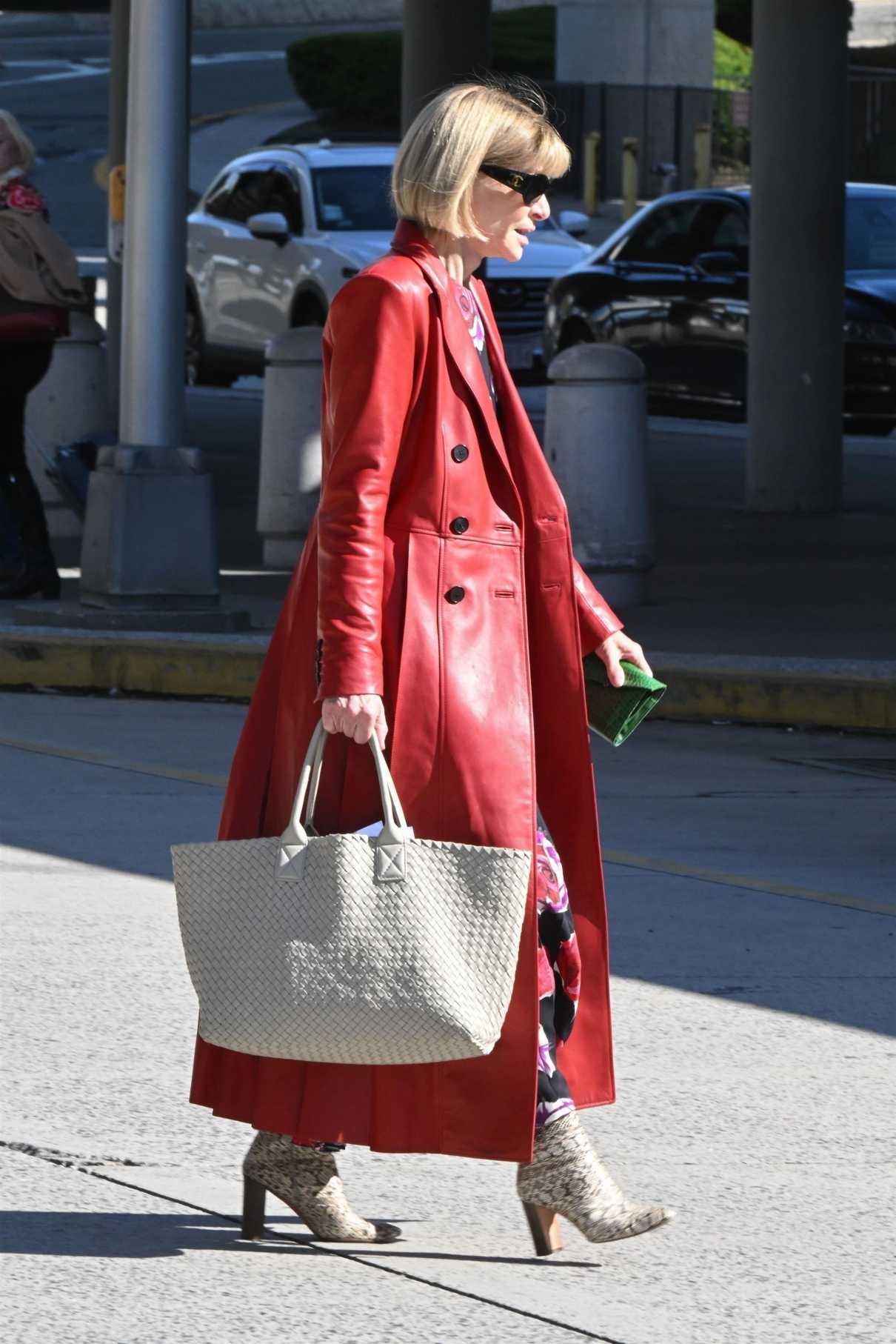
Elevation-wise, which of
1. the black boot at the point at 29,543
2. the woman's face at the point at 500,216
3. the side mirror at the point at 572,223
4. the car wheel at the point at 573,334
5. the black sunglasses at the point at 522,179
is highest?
the side mirror at the point at 572,223

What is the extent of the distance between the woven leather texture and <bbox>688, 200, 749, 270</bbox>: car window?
1677cm

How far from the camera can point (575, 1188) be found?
4.22m

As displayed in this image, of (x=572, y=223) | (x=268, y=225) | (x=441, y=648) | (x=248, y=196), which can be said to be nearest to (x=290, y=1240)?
(x=441, y=648)

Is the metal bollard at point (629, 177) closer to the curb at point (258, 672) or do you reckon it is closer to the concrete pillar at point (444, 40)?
the concrete pillar at point (444, 40)

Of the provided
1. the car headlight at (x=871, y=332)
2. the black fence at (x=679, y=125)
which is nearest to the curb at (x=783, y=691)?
the car headlight at (x=871, y=332)

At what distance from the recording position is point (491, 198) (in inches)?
164

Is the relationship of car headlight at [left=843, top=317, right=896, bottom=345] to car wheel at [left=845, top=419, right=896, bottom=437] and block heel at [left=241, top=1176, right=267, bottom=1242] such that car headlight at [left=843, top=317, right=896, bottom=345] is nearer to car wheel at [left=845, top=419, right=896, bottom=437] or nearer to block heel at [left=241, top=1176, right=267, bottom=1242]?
car wheel at [left=845, top=419, right=896, bottom=437]

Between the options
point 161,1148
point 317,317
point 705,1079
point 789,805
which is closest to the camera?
point 161,1148

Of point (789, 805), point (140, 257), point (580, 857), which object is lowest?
point (789, 805)

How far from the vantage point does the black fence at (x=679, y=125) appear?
4369 cm

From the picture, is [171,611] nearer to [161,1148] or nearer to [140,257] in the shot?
[140,257]

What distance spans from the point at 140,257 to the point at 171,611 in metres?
1.36

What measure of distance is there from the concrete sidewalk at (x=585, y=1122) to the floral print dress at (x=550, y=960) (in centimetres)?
28

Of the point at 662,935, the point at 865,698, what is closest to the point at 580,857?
the point at 662,935
